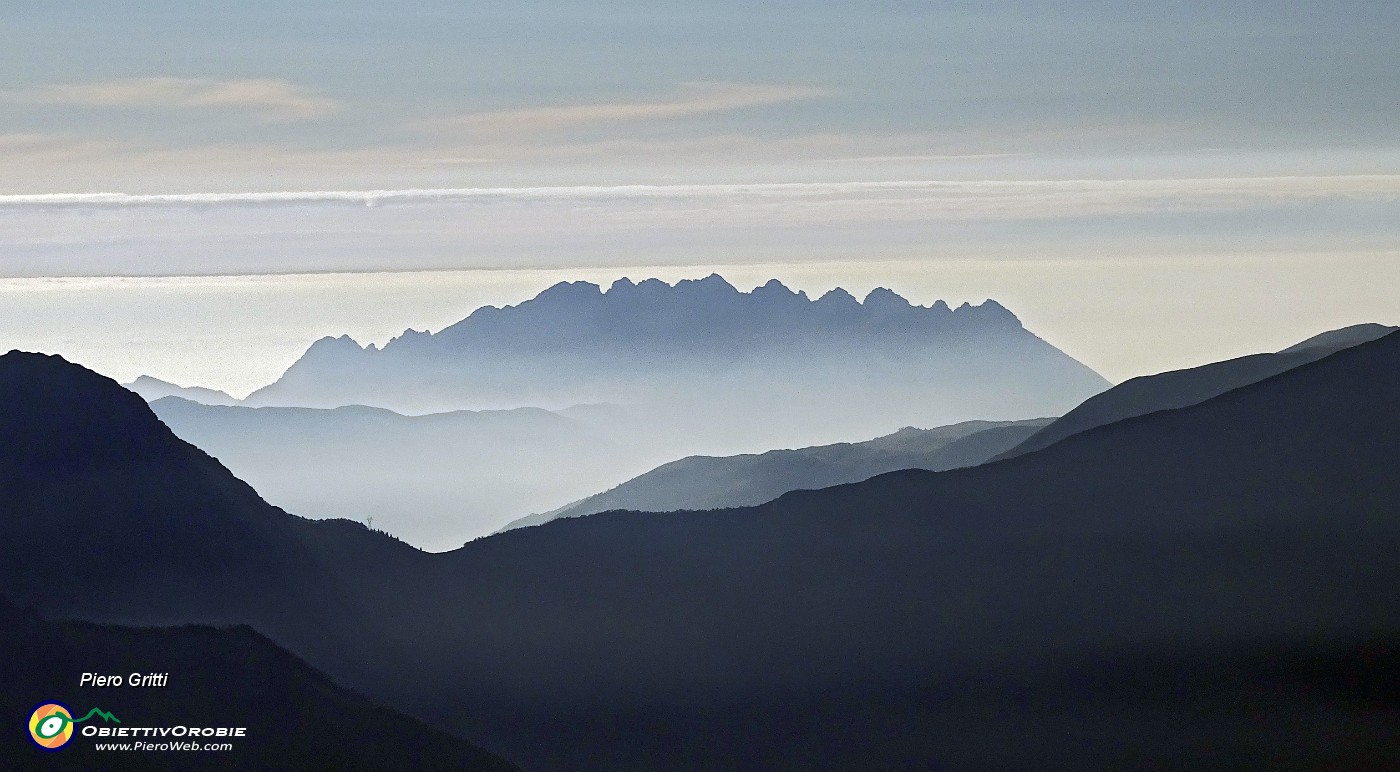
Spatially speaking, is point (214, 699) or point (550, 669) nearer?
point (214, 699)

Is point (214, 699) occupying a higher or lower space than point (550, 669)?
higher

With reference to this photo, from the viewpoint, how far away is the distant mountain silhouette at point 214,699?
13700 cm

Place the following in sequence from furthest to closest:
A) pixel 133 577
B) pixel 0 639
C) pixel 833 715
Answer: pixel 833 715 < pixel 133 577 < pixel 0 639

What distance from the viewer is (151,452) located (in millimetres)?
179750

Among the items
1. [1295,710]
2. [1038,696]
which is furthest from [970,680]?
[1295,710]

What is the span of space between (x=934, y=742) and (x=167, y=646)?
86.9 m

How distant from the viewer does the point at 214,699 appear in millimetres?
142750

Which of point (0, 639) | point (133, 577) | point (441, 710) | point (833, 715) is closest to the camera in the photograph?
point (0, 639)

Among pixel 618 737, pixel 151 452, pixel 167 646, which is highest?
pixel 151 452

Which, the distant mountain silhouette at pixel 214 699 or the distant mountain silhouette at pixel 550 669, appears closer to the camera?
the distant mountain silhouette at pixel 214 699

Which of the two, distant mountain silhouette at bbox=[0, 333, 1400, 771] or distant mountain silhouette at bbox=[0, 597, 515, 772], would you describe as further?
distant mountain silhouette at bbox=[0, 333, 1400, 771]

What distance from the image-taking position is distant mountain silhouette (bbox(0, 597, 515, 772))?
137000 mm

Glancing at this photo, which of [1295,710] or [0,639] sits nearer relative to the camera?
[0,639]

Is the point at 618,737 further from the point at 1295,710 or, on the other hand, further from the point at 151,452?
the point at 1295,710
